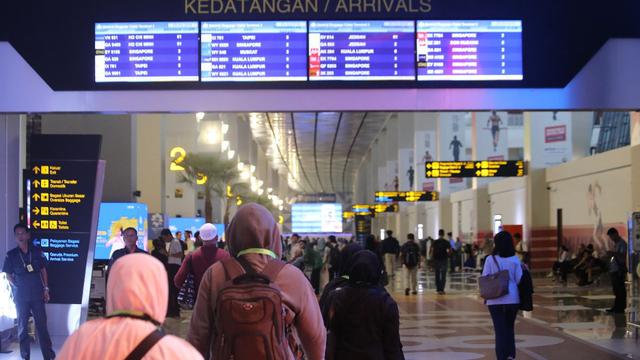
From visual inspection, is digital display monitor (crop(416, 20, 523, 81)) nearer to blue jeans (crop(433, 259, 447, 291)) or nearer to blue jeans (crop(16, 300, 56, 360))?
blue jeans (crop(16, 300, 56, 360))

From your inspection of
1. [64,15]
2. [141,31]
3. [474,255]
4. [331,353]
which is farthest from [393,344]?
[474,255]

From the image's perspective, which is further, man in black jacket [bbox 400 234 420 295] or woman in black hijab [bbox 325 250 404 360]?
man in black jacket [bbox 400 234 420 295]

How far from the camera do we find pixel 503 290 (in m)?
9.33

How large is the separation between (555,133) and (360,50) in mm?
23805

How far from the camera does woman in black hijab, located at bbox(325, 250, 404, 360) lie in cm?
582

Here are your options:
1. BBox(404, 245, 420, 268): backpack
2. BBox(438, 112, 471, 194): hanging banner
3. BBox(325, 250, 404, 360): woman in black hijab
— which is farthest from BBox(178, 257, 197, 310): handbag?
BBox(438, 112, 471, 194): hanging banner

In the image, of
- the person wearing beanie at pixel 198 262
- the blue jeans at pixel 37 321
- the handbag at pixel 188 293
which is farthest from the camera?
the blue jeans at pixel 37 321

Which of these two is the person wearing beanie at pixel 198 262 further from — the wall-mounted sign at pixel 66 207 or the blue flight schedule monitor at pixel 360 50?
the wall-mounted sign at pixel 66 207

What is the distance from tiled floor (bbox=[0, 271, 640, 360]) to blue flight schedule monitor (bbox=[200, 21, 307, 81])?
417 centimetres

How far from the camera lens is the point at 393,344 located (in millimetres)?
5859

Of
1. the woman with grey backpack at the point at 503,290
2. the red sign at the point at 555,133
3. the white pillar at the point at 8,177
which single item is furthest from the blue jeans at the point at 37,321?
the red sign at the point at 555,133

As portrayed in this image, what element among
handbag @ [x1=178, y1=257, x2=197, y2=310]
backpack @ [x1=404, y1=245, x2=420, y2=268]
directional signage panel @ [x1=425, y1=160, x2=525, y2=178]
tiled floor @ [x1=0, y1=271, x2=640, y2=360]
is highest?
directional signage panel @ [x1=425, y1=160, x2=525, y2=178]

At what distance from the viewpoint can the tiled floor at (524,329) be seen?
467 inches

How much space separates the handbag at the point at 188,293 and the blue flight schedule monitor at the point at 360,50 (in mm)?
3001
